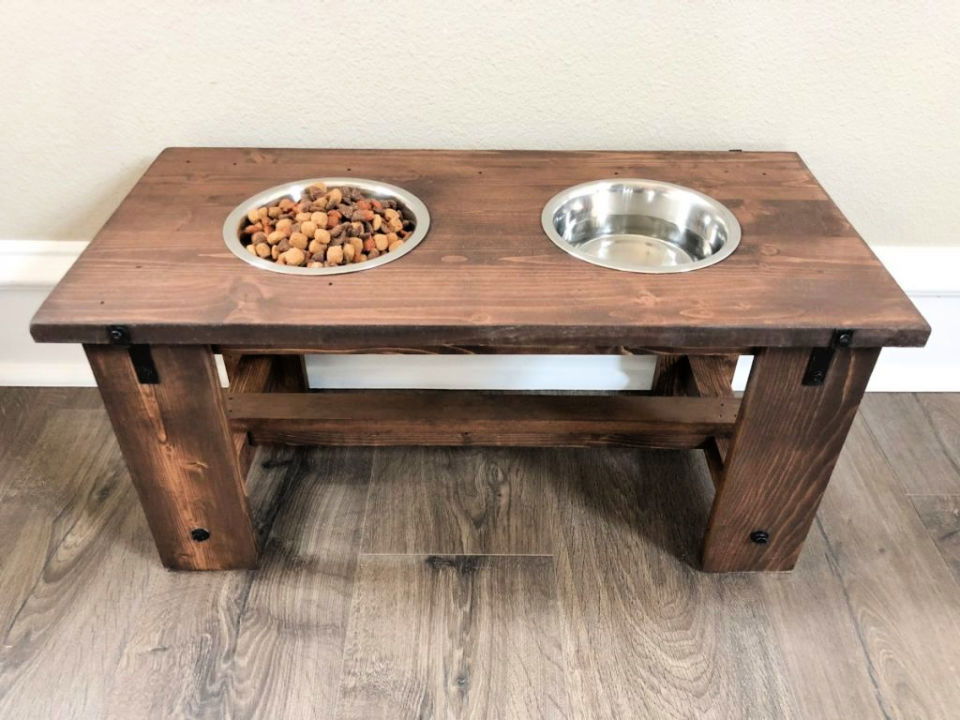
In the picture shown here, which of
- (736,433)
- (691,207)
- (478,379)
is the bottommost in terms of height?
(478,379)

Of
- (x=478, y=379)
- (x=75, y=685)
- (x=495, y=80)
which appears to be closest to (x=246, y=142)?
(x=495, y=80)

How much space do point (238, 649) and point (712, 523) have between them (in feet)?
2.16

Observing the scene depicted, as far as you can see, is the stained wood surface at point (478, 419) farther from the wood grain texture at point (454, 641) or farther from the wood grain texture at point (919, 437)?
the wood grain texture at point (919, 437)

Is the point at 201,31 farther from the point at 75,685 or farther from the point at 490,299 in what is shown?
the point at 75,685

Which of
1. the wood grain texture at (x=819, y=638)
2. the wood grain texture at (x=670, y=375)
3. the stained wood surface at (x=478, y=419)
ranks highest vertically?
the stained wood surface at (x=478, y=419)

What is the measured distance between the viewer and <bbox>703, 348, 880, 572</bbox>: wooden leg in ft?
2.97

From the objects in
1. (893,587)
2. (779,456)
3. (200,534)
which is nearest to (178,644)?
(200,534)

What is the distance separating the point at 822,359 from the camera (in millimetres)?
890

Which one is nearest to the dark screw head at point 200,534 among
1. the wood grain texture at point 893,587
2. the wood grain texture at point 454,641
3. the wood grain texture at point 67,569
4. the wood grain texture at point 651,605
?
the wood grain texture at point 67,569

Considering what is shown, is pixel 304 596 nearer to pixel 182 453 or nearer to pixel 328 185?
pixel 182 453

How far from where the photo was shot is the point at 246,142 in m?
1.22

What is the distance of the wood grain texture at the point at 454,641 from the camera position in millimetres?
979

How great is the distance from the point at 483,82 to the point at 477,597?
0.75 m

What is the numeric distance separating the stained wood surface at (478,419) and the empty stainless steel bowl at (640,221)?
223 mm
